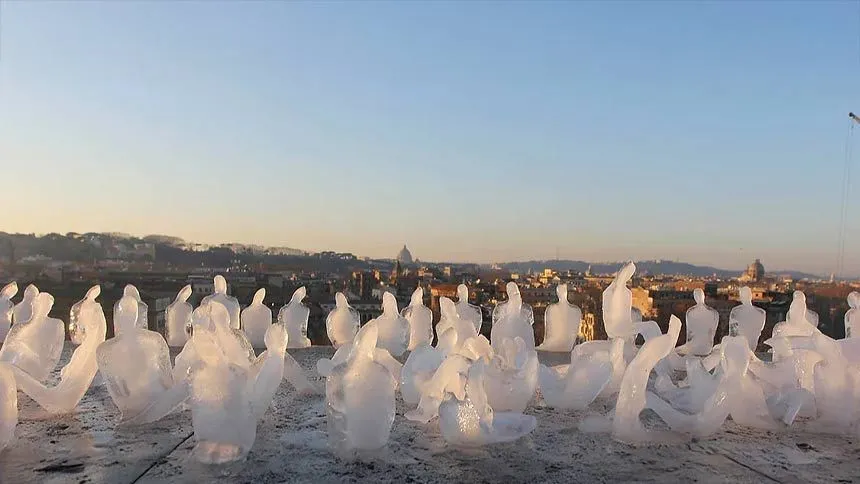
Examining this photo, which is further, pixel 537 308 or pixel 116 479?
pixel 537 308

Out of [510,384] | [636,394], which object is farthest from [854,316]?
[510,384]

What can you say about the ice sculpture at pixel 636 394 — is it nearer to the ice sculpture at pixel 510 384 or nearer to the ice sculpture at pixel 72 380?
the ice sculpture at pixel 510 384

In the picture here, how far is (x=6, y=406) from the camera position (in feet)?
20.2

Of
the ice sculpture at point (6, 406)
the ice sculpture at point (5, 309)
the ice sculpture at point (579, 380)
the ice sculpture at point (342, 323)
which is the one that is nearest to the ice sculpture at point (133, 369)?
the ice sculpture at point (6, 406)

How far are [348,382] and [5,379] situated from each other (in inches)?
117

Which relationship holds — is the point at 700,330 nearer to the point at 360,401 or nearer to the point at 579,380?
the point at 579,380

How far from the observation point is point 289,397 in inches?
340

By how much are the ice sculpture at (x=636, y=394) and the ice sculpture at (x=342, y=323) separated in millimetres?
5745

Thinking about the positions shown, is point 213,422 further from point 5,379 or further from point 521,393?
point 521,393

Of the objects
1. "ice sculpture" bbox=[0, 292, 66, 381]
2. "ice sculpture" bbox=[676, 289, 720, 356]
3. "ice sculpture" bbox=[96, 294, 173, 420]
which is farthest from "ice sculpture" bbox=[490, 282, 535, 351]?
"ice sculpture" bbox=[0, 292, 66, 381]

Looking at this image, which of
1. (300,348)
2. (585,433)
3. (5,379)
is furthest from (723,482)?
(300,348)

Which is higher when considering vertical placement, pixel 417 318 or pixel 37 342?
pixel 417 318

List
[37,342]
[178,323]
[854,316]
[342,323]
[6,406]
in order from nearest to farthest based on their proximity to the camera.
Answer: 1. [6,406]
2. [854,316]
3. [37,342]
4. [342,323]
5. [178,323]

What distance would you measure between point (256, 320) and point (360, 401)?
6.62m
